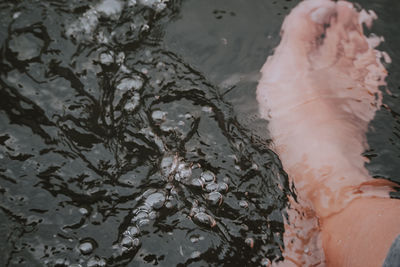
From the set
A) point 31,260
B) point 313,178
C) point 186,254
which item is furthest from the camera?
point 313,178

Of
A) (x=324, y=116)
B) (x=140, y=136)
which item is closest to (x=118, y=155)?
(x=140, y=136)

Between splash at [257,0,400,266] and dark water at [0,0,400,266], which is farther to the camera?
splash at [257,0,400,266]

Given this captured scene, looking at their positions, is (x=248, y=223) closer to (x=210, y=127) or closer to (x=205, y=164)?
(x=205, y=164)

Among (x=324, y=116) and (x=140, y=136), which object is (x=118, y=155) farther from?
(x=324, y=116)

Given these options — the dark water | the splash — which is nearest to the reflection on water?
the dark water

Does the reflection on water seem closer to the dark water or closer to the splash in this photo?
the dark water

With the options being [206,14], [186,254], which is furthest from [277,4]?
[186,254]

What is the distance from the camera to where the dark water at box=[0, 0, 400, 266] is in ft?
3.84

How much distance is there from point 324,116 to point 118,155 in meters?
0.86

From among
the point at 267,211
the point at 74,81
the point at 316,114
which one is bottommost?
the point at 267,211

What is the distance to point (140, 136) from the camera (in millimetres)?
1396

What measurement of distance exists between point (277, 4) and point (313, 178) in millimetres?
930

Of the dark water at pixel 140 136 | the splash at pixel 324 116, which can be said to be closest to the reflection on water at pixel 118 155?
the dark water at pixel 140 136

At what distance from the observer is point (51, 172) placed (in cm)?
124
